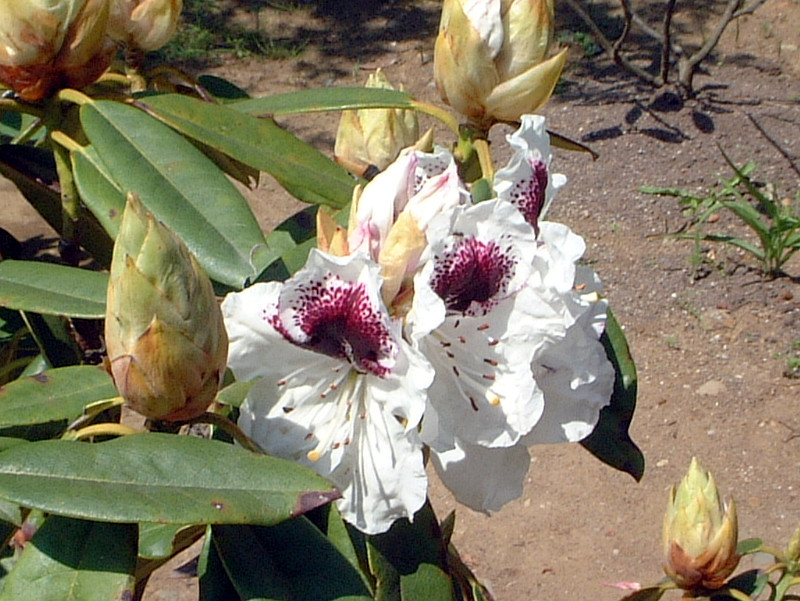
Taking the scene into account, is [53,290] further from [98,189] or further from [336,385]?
[336,385]

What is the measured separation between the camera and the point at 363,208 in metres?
0.62

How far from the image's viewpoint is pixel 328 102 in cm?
90

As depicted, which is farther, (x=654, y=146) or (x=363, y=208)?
(x=654, y=146)

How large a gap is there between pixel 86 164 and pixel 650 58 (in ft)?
13.1

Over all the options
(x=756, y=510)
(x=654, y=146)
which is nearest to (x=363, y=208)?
(x=756, y=510)

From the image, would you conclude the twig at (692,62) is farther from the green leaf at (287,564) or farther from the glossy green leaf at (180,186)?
the green leaf at (287,564)

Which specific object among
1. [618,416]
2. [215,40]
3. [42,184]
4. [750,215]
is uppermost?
[42,184]

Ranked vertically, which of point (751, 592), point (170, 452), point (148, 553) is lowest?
point (751, 592)

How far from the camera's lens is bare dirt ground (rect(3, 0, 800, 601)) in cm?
242

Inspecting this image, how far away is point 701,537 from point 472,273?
0.72 m

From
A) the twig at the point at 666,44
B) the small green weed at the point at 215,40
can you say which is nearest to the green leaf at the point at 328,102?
the twig at the point at 666,44

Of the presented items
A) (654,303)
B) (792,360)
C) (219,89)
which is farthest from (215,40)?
(219,89)

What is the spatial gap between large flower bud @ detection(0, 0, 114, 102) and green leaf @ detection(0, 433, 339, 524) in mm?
331

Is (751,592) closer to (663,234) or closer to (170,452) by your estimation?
(170,452)
